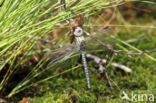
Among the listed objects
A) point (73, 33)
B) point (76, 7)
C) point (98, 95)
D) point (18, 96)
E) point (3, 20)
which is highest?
point (3, 20)

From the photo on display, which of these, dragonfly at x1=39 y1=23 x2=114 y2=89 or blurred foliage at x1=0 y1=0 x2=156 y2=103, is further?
dragonfly at x1=39 y1=23 x2=114 y2=89

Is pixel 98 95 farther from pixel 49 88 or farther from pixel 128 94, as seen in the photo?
pixel 49 88

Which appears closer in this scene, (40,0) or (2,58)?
(40,0)

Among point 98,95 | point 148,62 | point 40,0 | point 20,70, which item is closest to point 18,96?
point 20,70

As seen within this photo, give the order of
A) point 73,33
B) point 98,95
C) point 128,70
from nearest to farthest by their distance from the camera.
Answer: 1. point 73,33
2. point 98,95
3. point 128,70

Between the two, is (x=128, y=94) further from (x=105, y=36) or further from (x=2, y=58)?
(x=2, y=58)

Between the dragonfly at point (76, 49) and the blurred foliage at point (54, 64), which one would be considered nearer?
the blurred foliage at point (54, 64)

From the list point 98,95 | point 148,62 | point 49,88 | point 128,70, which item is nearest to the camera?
point 98,95

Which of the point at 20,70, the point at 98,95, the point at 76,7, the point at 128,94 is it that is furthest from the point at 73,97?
the point at 76,7

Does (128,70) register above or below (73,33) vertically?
below
